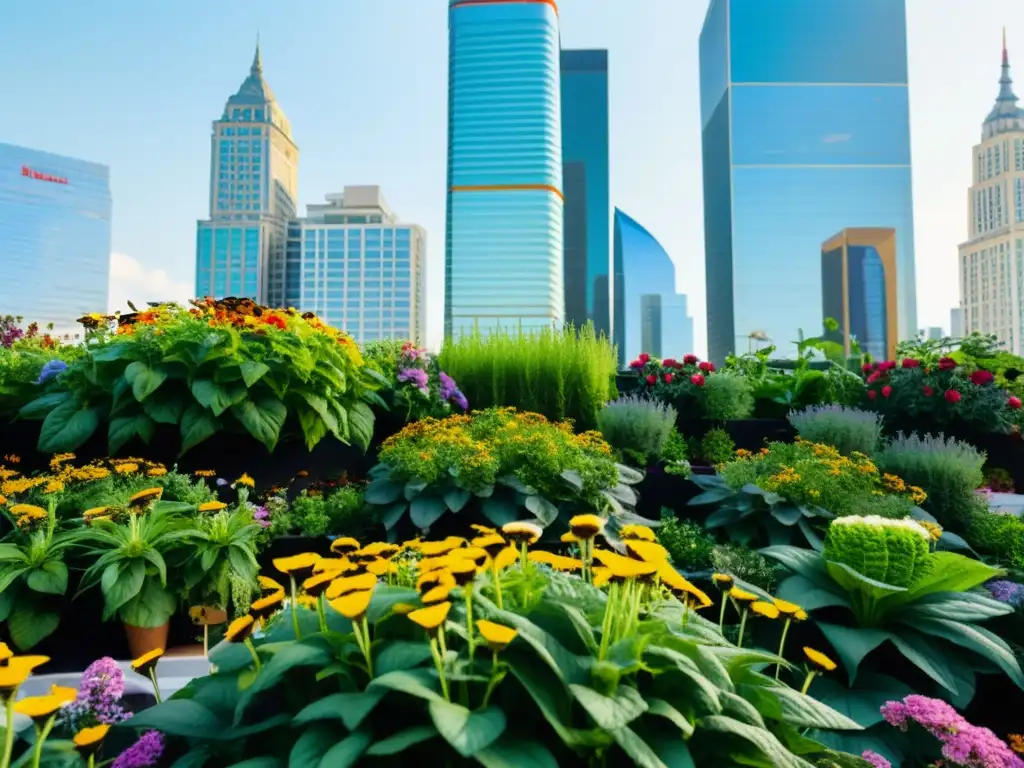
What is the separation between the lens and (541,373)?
4422 mm

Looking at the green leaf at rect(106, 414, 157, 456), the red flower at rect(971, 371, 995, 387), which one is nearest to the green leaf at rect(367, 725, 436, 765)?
the green leaf at rect(106, 414, 157, 456)

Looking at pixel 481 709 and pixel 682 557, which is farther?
pixel 682 557

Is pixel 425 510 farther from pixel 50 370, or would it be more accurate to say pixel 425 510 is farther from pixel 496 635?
pixel 50 370

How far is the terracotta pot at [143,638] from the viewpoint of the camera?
2006mm

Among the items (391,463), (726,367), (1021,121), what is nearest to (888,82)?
(1021,121)

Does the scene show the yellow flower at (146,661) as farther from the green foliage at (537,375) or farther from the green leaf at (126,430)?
the green foliage at (537,375)

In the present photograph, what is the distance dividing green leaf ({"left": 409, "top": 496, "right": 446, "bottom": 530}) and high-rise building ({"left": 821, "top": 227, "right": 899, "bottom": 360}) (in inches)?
1856

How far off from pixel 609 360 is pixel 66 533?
3.68m

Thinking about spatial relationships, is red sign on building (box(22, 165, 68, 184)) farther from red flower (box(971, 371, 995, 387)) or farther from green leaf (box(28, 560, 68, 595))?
red flower (box(971, 371, 995, 387))

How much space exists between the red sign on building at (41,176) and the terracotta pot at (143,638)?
9192 cm

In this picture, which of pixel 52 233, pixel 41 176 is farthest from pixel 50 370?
pixel 41 176

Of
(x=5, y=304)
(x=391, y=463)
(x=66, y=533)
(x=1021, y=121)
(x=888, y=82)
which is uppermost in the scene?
(x=888, y=82)

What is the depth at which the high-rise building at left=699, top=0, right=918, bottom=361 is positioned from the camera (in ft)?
190

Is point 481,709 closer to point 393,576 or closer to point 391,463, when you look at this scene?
point 393,576
